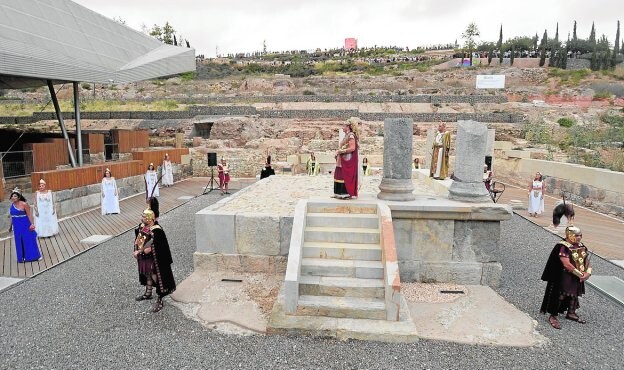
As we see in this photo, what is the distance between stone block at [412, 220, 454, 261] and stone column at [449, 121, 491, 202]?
1056mm

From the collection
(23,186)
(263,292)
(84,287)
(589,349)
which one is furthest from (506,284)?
(23,186)

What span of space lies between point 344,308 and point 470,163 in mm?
4518

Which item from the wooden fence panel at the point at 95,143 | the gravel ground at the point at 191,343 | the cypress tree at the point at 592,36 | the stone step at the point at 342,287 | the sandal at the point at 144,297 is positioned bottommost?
the gravel ground at the point at 191,343

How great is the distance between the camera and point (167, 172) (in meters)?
19.8

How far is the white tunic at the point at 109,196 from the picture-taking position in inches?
530

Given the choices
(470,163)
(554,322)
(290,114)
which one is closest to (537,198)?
(470,163)

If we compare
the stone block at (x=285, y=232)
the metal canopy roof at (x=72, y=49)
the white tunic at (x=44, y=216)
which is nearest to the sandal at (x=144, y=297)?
the stone block at (x=285, y=232)

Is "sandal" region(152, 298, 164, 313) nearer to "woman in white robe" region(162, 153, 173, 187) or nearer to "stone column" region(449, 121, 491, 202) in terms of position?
"stone column" region(449, 121, 491, 202)

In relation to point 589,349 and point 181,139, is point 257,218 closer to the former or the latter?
point 589,349

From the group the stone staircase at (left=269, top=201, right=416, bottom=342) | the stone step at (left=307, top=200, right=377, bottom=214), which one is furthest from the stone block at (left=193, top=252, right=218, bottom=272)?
the stone step at (left=307, top=200, right=377, bottom=214)

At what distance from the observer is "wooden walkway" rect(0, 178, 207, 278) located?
28.3 ft

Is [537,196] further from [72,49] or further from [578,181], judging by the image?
[72,49]

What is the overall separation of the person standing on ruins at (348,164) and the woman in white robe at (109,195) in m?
9.02

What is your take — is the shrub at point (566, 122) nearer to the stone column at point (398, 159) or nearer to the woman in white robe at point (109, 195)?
the stone column at point (398, 159)
